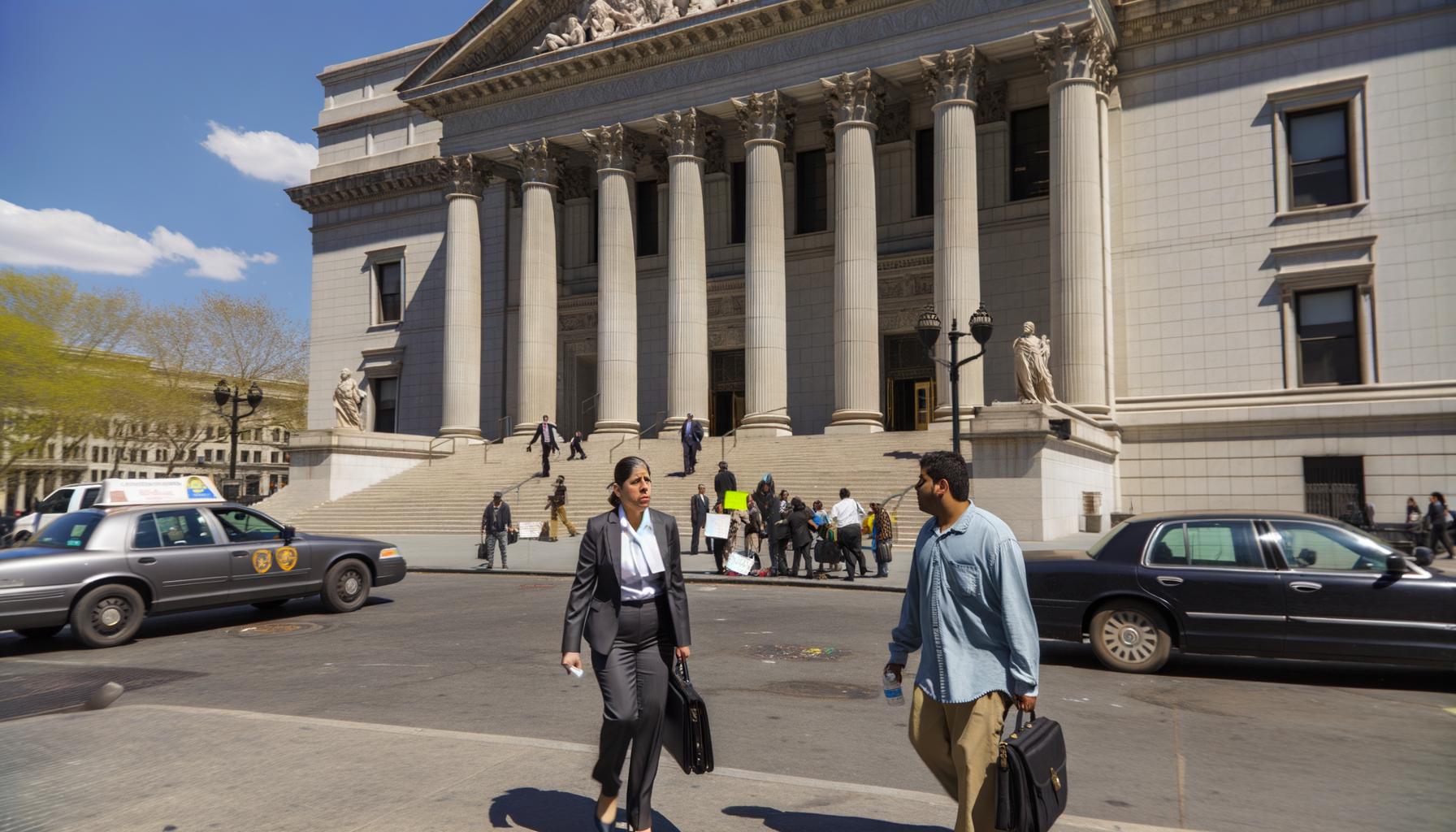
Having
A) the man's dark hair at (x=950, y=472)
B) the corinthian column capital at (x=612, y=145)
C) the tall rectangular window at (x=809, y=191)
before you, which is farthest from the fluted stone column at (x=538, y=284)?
the man's dark hair at (x=950, y=472)

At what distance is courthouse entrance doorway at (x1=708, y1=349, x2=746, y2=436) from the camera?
39312 millimetres

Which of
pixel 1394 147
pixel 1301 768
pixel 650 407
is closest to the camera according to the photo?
pixel 1301 768

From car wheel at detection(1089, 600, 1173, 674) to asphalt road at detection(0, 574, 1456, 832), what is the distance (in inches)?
6.7

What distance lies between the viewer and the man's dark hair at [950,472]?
444 centimetres

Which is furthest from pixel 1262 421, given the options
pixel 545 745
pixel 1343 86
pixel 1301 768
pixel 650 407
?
pixel 545 745

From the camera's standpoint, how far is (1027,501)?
73.4ft

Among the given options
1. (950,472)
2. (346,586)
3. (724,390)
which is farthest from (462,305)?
(950,472)

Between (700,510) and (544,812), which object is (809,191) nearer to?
(700,510)

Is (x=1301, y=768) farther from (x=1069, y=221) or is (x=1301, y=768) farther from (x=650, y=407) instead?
(x=650, y=407)

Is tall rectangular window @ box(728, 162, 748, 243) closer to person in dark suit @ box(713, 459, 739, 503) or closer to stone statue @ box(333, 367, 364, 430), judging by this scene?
stone statue @ box(333, 367, 364, 430)

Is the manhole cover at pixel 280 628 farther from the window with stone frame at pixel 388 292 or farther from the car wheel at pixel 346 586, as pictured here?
the window with stone frame at pixel 388 292

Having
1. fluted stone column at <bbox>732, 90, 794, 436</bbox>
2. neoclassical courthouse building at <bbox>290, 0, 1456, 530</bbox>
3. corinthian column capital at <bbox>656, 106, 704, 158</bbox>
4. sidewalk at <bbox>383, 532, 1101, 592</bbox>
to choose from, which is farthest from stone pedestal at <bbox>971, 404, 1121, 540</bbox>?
corinthian column capital at <bbox>656, 106, 704, 158</bbox>

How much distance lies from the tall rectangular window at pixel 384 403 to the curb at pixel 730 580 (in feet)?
89.8

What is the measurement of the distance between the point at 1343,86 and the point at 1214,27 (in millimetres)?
3944
